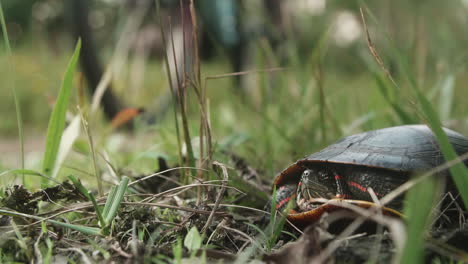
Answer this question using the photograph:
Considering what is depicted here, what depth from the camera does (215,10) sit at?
10.3 metres

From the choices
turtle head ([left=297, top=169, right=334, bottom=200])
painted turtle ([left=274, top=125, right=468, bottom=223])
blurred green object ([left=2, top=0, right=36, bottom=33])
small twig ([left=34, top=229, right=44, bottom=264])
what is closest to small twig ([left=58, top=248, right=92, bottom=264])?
small twig ([left=34, top=229, right=44, bottom=264])

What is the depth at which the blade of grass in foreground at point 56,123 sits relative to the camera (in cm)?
136

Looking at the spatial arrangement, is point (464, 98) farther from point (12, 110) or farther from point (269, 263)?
point (12, 110)

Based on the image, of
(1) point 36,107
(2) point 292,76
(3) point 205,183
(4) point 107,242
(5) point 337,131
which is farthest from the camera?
(1) point 36,107

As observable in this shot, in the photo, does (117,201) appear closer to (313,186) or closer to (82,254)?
(82,254)

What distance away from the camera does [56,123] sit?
138 cm

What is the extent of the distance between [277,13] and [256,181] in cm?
365

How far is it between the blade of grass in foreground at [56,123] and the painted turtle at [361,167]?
0.72 metres

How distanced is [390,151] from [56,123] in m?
1.03

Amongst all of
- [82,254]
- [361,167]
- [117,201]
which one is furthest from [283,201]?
[82,254]

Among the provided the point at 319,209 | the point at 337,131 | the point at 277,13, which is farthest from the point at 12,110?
the point at 319,209

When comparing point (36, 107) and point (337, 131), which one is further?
point (36, 107)

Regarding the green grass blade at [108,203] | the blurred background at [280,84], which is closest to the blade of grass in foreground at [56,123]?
the blurred background at [280,84]

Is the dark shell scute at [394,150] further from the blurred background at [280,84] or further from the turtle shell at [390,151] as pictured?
the blurred background at [280,84]
